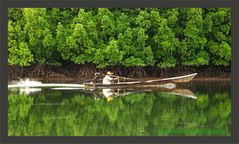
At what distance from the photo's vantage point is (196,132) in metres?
9.70

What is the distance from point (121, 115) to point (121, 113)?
31 cm

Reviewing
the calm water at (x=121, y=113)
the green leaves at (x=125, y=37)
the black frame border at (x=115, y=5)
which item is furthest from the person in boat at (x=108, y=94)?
the black frame border at (x=115, y=5)

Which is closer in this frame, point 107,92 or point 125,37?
point 107,92

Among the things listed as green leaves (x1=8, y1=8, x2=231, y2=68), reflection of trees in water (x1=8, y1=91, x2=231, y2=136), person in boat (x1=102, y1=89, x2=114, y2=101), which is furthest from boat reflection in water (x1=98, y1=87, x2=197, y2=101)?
green leaves (x1=8, y1=8, x2=231, y2=68)

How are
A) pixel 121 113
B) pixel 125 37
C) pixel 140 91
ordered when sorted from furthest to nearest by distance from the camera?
pixel 125 37 < pixel 140 91 < pixel 121 113

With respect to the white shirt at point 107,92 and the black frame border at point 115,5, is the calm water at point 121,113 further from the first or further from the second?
the black frame border at point 115,5

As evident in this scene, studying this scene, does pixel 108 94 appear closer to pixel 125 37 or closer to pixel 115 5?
pixel 125 37

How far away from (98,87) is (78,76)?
13.1ft

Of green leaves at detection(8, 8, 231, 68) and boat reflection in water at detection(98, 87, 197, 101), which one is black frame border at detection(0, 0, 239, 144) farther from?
green leaves at detection(8, 8, 231, 68)

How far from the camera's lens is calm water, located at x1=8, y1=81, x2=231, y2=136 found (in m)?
9.92

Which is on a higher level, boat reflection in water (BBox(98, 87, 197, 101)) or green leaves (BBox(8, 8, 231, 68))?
green leaves (BBox(8, 8, 231, 68))

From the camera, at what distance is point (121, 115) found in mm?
12055

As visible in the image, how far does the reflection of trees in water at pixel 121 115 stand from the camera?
32.6ft

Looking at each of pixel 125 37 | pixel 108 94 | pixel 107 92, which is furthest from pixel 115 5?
pixel 125 37
